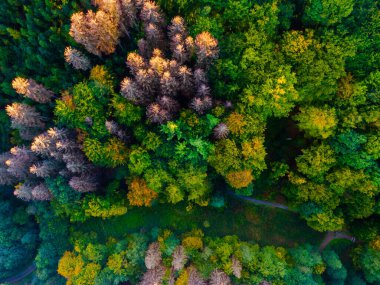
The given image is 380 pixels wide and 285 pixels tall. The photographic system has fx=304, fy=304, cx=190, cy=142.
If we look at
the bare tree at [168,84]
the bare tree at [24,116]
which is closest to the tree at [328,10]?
the bare tree at [168,84]

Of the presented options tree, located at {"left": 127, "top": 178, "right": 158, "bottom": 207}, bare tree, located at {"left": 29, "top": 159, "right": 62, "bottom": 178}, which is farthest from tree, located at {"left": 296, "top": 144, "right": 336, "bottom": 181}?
bare tree, located at {"left": 29, "top": 159, "right": 62, "bottom": 178}

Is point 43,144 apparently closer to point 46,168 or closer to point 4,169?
point 46,168

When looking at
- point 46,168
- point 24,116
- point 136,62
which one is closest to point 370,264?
point 136,62

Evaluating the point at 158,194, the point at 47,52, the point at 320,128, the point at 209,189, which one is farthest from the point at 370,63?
the point at 47,52

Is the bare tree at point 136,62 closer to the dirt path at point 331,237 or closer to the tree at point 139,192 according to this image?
the tree at point 139,192

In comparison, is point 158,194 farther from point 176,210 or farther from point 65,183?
point 65,183

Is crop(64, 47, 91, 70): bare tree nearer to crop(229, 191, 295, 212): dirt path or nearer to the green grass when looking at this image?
the green grass
